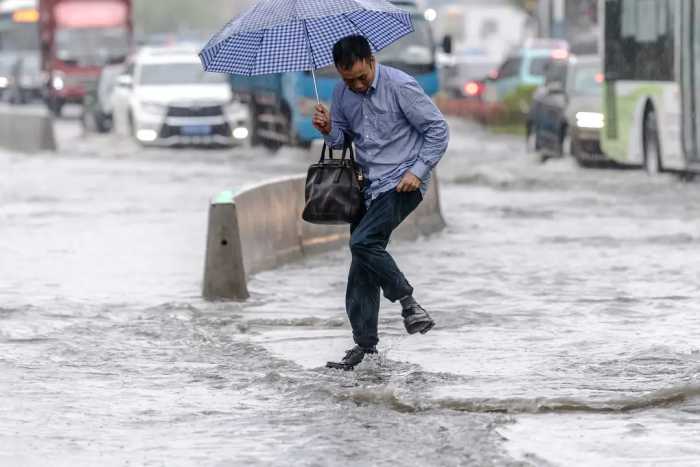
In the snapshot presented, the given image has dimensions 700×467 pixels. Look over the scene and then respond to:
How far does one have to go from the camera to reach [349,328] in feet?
38.0

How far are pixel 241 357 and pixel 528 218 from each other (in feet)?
35.1

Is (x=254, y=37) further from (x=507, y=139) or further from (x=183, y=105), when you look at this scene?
(x=507, y=139)

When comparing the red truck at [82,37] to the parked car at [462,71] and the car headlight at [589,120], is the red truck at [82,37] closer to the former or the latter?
the parked car at [462,71]

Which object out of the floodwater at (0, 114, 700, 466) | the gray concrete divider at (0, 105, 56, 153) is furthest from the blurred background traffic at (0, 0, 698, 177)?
the floodwater at (0, 114, 700, 466)

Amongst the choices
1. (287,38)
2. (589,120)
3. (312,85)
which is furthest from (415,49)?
(287,38)

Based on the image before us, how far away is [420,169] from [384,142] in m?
0.22

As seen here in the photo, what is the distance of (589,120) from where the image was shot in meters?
28.2

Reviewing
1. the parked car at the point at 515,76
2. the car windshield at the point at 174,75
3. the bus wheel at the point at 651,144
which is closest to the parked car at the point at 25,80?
the parked car at the point at 515,76

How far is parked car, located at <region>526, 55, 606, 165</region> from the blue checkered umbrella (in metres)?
17.4

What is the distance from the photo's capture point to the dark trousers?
948 centimetres

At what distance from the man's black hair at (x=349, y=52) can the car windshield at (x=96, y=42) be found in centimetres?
4522

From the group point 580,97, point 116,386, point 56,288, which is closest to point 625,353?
point 116,386

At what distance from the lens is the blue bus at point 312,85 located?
30.7 meters

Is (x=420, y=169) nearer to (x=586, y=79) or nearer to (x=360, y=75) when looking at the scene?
(x=360, y=75)
